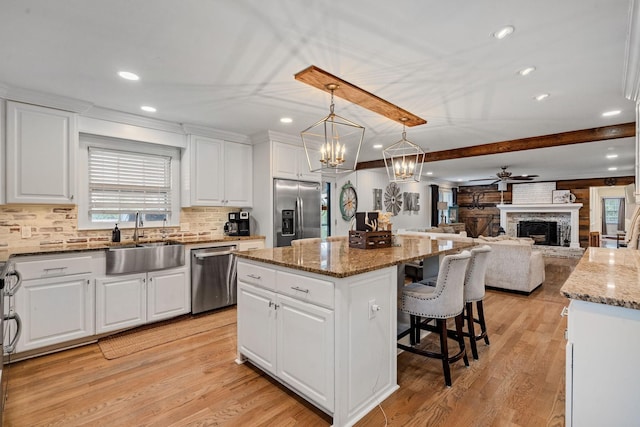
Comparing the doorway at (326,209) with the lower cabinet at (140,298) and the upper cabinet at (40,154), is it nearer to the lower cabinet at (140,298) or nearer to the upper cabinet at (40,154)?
the lower cabinet at (140,298)

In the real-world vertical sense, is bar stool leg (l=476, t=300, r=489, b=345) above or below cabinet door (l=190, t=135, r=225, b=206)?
below

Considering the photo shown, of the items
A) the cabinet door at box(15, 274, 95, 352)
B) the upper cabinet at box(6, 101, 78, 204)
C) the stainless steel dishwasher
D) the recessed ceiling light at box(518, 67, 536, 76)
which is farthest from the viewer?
the stainless steel dishwasher

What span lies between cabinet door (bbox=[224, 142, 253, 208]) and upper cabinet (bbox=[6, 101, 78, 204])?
68.1 inches

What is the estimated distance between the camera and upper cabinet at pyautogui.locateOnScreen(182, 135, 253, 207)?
13.3 feet

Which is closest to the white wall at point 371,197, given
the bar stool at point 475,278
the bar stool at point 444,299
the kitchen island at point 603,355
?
the bar stool at point 475,278

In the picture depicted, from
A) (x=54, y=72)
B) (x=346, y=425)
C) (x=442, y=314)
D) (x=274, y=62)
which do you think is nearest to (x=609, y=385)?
(x=442, y=314)

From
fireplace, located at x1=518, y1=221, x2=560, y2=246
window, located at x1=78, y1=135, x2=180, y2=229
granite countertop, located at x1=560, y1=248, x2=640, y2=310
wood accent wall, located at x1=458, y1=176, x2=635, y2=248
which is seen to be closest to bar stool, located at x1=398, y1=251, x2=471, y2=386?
granite countertop, located at x1=560, y1=248, x2=640, y2=310

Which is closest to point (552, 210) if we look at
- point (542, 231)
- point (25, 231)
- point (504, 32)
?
point (542, 231)

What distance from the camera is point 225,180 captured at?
4340 mm

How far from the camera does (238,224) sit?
180 inches

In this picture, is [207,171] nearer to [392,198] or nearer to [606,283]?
[606,283]

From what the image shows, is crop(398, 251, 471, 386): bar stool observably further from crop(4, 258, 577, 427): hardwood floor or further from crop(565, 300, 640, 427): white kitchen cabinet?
crop(565, 300, 640, 427): white kitchen cabinet

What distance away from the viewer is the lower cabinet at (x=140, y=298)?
122 inches

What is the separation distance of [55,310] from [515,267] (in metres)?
5.75
